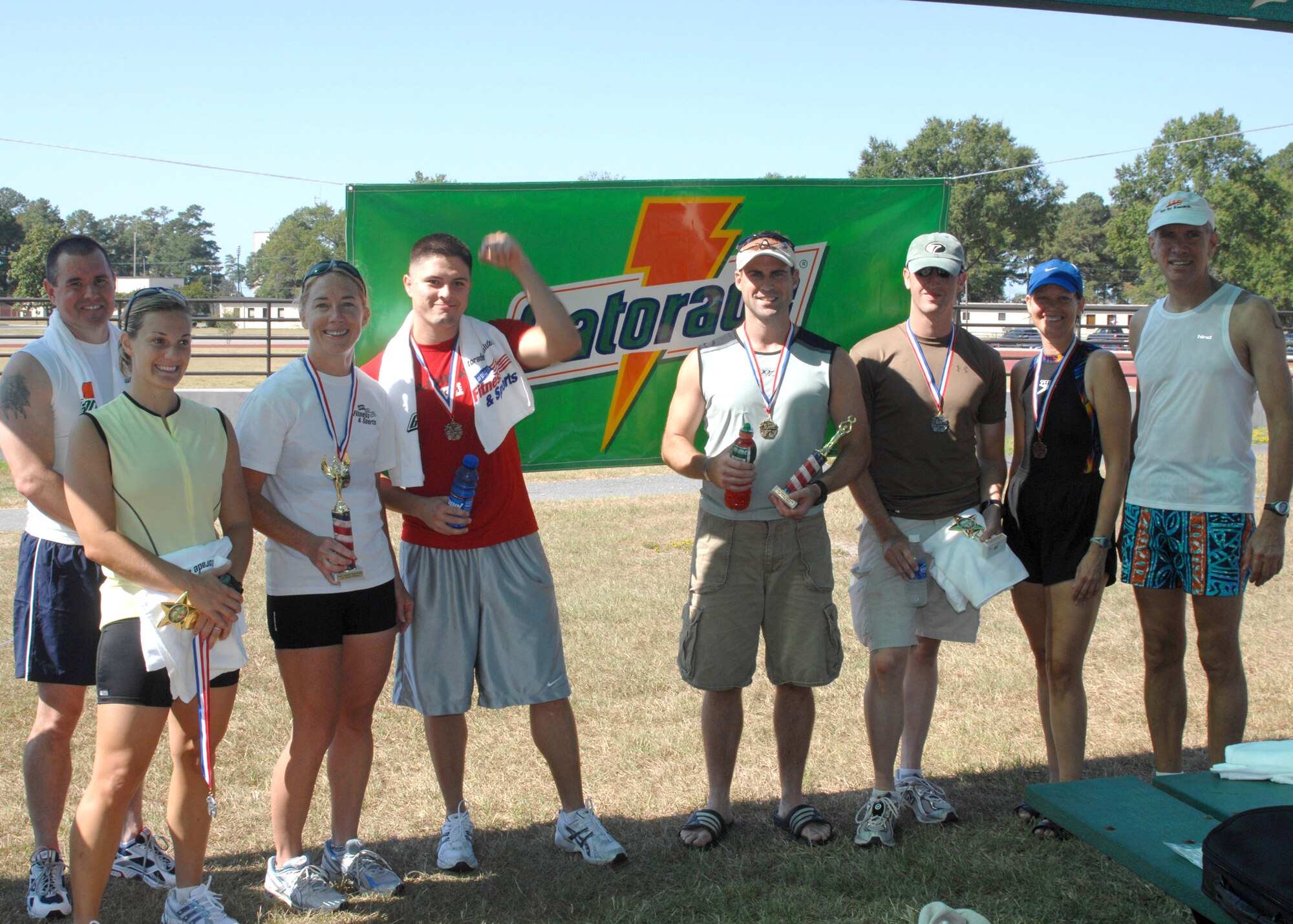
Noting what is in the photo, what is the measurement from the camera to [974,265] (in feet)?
256

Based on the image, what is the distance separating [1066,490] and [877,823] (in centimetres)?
147

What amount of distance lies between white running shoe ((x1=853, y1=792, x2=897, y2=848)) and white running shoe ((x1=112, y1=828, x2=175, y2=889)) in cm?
254

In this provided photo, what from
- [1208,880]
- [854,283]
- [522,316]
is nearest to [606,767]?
[522,316]

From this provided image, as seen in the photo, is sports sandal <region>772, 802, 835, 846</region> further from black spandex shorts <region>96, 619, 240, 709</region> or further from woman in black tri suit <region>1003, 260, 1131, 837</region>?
black spandex shorts <region>96, 619, 240, 709</region>

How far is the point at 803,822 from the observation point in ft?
12.6

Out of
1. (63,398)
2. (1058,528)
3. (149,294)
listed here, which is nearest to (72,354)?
(63,398)

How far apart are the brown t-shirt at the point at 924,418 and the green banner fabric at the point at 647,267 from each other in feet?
2.65

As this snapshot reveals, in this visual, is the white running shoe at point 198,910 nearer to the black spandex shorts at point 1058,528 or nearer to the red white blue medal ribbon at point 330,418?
the red white blue medal ribbon at point 330,418

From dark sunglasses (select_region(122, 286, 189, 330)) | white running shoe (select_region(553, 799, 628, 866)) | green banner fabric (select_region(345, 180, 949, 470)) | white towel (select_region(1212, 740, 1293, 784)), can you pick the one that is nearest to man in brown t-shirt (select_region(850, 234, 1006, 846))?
green banner fabric (select_region(345, 180, 949, 470))

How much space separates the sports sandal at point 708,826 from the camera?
381cm

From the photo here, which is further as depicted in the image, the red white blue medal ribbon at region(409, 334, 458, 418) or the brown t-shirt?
the brown t-shirt

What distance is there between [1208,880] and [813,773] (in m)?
2.54

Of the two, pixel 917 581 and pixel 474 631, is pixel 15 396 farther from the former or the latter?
pixel 917 581

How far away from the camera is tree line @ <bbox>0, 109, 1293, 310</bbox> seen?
55.1 m
